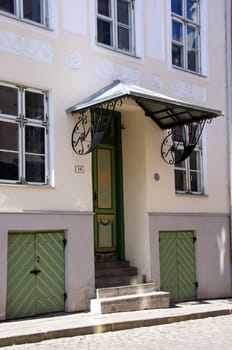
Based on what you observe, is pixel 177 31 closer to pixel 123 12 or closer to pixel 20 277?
pixel 123 12

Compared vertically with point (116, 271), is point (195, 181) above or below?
above

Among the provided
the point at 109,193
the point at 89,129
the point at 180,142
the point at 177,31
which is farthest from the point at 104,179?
the point at 177,31

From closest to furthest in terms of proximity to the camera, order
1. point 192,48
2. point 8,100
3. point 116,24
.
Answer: point 8,100, point 116,24, point 192,48

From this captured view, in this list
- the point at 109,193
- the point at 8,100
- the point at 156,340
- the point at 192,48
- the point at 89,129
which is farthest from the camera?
the point at 192,48

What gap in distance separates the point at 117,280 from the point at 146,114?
11.5ft

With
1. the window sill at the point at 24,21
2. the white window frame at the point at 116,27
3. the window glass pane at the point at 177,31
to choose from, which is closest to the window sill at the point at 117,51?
the white window frame at the point at 116,27

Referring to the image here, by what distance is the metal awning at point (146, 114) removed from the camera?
10.6 m

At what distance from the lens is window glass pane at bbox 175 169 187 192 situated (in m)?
13.4

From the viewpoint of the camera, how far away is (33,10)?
10922mm

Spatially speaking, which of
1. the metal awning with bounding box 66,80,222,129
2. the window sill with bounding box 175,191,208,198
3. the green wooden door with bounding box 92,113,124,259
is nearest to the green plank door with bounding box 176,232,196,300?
the window sill with bounding box 175,191,208,198

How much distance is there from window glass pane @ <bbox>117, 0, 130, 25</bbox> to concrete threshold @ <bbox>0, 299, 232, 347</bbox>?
600 centimetres

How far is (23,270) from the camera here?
405 inches

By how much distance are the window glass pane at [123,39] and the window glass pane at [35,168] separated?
327 cm

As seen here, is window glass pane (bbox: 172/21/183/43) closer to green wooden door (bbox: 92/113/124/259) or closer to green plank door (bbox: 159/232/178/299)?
green wooden door (bbox: 92/113/124/259)
